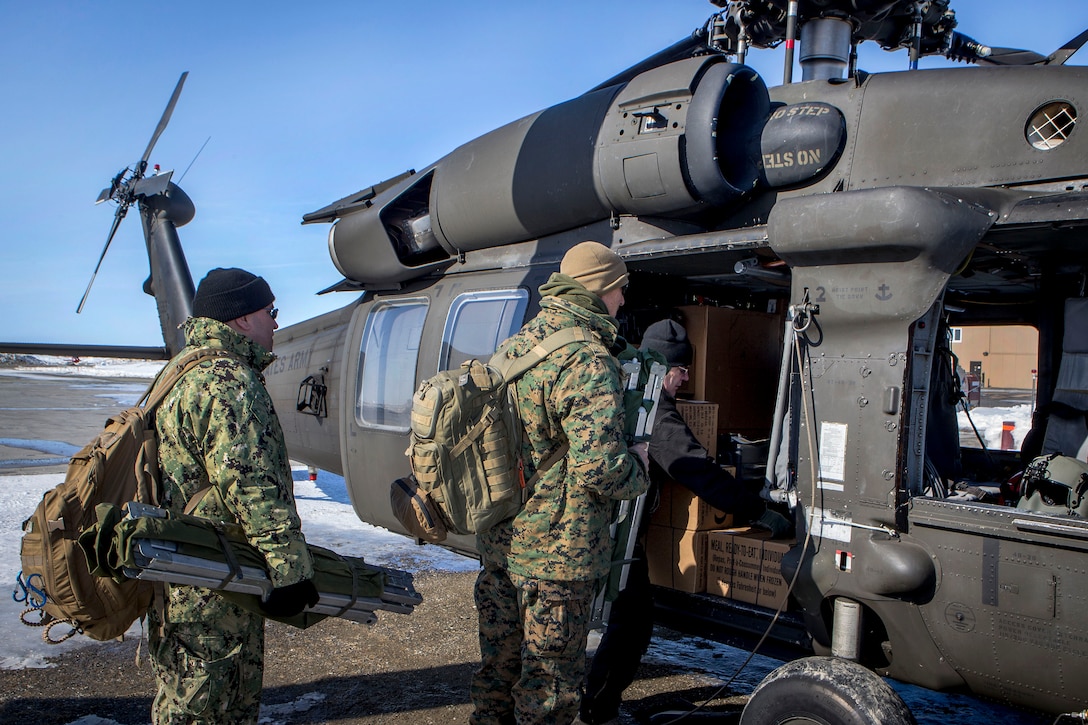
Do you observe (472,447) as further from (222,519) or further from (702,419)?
(702,419)

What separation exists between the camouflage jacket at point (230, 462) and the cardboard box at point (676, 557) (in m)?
1.90

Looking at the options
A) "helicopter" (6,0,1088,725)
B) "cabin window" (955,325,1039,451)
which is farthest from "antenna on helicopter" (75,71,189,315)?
"cabin window" (955,325,1039,451)

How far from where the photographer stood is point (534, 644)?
2.88 meters

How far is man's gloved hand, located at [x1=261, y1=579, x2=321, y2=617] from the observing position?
95.7 inches

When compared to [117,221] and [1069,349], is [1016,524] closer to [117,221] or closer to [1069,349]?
[1069,349]

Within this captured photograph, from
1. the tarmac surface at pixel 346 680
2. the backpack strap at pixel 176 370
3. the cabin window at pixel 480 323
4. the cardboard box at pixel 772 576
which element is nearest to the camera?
the backpack strap at pixel 176 370

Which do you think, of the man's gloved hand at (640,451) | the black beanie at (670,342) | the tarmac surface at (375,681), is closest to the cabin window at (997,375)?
the tarmac surface at (375,681)

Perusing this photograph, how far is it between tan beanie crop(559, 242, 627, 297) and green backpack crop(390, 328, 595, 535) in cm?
25

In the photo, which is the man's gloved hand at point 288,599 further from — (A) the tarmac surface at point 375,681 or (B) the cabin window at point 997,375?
(B) the cabin window at point 997,375

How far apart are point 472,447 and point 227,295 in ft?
3.21

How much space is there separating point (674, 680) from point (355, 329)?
316cm

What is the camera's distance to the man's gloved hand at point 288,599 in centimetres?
243

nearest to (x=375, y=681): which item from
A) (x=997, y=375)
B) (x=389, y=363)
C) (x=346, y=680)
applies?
(x=346, y=680)

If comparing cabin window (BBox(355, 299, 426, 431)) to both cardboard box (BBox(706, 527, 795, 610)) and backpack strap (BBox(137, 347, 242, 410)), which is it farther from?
backpack strap (BBox(137, 347, 242, 410))
